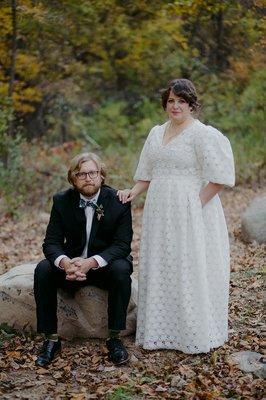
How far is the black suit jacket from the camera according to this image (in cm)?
459

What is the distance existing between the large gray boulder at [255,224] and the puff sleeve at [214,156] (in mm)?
3718

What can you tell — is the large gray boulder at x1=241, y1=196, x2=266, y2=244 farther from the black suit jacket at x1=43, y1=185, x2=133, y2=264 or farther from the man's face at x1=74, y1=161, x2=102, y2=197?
the man's face at x1=74, y1=161, x2=102, y2=197

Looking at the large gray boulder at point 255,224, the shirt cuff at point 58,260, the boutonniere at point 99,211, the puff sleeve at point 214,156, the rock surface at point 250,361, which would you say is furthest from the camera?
the large gray boulder at point 255,224

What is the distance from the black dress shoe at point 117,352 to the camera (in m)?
4.47

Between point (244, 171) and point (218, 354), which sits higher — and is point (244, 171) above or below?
above

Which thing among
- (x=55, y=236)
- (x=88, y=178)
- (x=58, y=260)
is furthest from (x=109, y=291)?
(x=88, y=178)

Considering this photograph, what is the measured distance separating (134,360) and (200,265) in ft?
2.94

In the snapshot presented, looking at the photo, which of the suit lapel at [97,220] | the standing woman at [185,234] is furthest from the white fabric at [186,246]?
the suit lapel at [97,220]

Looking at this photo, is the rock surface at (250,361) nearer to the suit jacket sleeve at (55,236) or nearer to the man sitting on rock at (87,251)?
the man sitting on rock at (87,251)

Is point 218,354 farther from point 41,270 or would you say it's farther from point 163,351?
point 41,270

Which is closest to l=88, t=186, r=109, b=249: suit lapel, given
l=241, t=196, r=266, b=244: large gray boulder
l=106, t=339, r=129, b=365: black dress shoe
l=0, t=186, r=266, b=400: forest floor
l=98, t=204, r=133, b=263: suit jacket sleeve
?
l=98, t=204, r=133, b=263: suit jacket sleeve

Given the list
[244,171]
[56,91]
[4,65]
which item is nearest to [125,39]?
[56,91]

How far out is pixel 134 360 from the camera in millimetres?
4535

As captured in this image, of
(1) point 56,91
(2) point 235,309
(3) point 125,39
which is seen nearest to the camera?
(2) point 235,309
